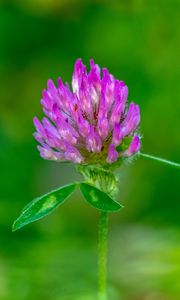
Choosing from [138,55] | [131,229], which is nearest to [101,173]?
[131,229]

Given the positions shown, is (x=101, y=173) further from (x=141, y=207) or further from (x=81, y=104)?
(x=141, y=207)

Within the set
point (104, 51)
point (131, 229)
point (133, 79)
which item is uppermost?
point (104, 51)

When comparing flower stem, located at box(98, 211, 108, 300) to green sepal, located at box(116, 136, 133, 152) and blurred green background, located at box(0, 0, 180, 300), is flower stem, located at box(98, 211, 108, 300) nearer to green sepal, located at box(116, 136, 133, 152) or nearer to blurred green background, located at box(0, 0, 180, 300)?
green sepal, located at box(116, 136, 133, 152)

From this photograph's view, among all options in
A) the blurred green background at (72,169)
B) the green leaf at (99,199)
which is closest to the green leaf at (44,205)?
the green leaf at (99,199)

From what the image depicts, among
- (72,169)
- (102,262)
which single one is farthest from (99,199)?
(72,169)

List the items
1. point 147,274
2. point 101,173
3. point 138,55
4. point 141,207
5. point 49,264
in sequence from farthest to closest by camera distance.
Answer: point 138,55 → point 141,207 → point 49,264 → point 147,274 → point 101,173

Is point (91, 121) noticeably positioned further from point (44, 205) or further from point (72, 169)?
point (72, 169)

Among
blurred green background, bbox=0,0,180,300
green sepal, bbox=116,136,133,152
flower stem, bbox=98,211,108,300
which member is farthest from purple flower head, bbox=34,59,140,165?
blurred green background, bbox=0,0,180,300
